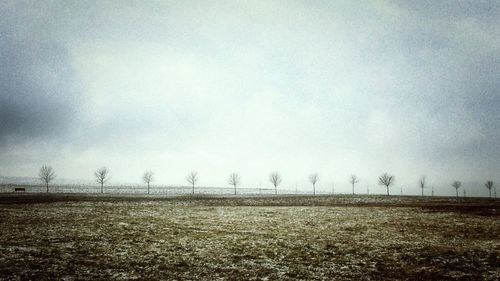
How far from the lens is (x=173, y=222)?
95.9 ft

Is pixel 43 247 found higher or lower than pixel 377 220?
higher

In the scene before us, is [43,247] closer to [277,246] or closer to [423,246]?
[277,246]

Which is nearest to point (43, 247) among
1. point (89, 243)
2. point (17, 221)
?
point (89, 243)

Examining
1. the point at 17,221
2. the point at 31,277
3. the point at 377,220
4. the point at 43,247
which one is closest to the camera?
the point at 31,277

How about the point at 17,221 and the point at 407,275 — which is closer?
the point at 407,275

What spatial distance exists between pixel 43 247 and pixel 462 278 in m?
24.8

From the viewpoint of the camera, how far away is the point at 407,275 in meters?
14.7

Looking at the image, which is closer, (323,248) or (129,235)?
(323,248)

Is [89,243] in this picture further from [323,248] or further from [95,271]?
[323,248]

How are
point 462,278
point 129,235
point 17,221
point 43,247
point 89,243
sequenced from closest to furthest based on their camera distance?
point 462,278 → point 43,247 → point 89,243 → point 129,235 → point 17,221

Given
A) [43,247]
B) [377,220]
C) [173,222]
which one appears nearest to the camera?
[43,247]

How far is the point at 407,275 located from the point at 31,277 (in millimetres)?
18810

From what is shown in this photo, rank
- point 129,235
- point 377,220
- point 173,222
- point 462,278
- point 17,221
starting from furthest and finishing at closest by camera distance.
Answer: point 377,220, point 173,222, point 17,221, point 129,235, point 462,278

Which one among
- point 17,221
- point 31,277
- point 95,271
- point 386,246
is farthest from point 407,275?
point 17,221
